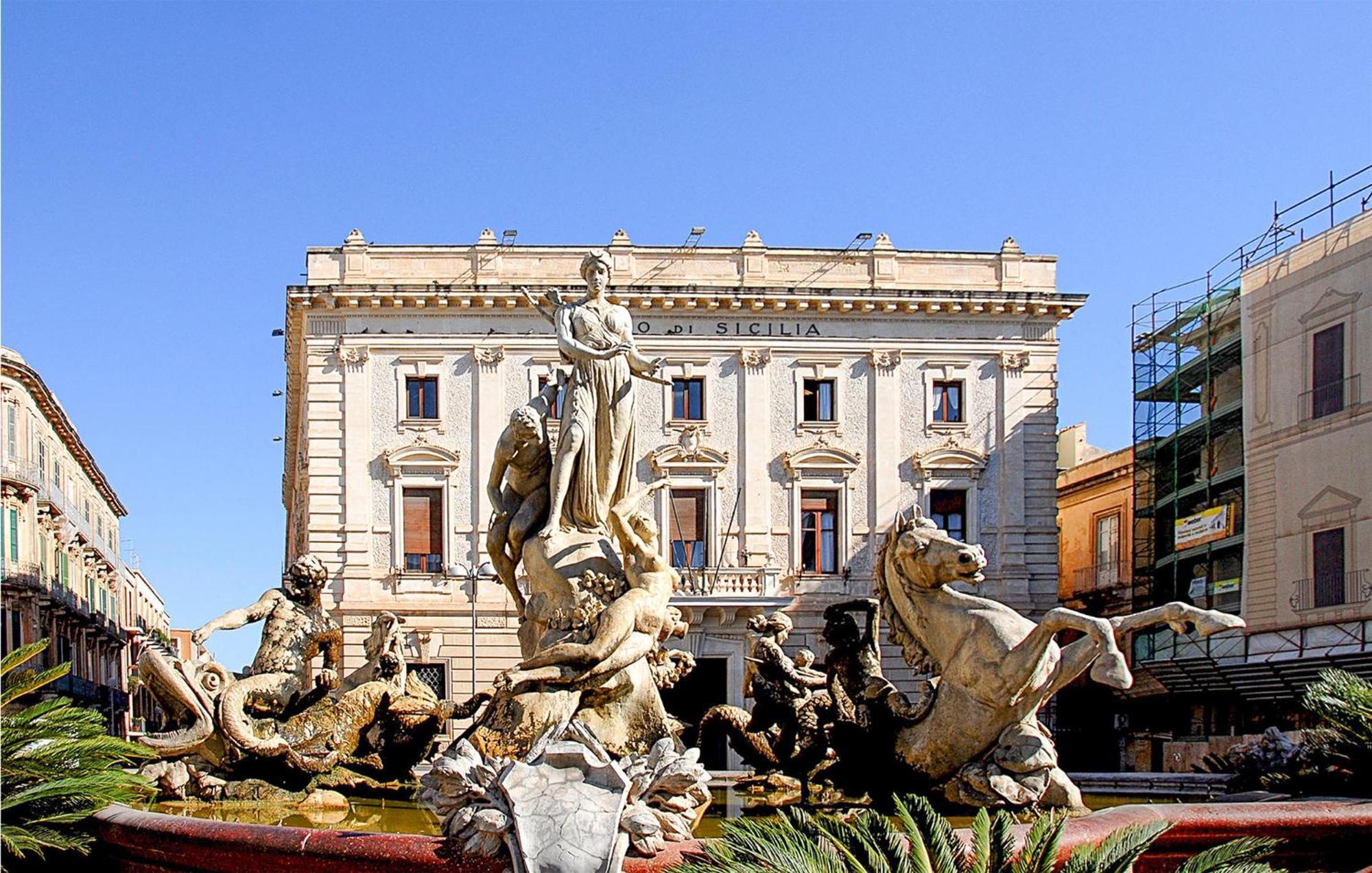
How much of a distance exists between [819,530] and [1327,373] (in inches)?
453

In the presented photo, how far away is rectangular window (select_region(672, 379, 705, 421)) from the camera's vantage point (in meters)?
36.8

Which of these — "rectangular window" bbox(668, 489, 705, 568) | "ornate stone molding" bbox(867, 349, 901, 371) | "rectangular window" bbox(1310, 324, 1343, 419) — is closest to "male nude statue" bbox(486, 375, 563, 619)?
"rectangular window" bbox(1310, 324, 1343, 419)

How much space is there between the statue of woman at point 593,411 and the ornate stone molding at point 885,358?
85.0 feet

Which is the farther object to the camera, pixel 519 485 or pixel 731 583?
pixel 731 583

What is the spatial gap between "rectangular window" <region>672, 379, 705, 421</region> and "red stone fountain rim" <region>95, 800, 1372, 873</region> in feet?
94.3

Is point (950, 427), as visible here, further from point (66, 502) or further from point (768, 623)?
→ point (66, 502)

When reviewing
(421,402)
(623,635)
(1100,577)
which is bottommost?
(1100,577)

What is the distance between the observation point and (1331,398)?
99.7ft

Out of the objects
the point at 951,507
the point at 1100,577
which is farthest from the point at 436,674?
the point at 1100,577

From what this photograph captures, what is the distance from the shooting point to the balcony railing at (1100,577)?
139 ft

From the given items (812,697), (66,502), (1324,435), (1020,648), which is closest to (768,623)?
(812,697)

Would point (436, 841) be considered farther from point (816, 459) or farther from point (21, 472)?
point (21, 472)

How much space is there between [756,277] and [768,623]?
27.4m

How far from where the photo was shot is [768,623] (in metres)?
10.1
